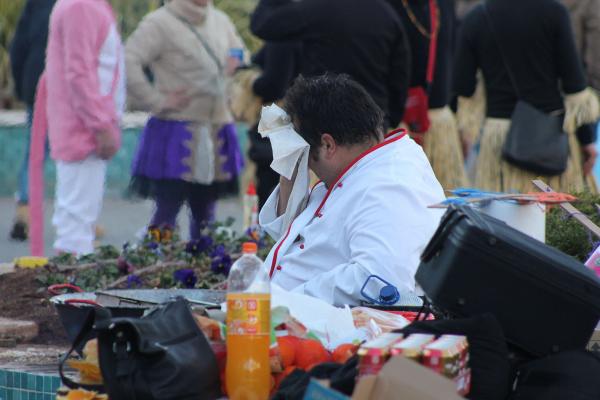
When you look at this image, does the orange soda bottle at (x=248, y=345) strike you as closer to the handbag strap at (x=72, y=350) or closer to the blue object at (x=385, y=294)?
the handbag strap at (x=72, y=350)

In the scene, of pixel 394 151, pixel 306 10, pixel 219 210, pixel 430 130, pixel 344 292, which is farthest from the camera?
pixel 219 210

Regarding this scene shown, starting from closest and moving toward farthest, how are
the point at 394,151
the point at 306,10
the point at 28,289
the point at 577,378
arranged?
1. the point at 577,378
2. the point at 394,151
3. the point at 28,289
4. the point at 306,10

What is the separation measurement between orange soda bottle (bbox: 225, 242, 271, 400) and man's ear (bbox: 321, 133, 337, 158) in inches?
45.6

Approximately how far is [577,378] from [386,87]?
15.0ft

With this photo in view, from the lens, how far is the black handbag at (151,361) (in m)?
3.57

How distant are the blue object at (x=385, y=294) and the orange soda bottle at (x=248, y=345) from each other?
770 millimetres

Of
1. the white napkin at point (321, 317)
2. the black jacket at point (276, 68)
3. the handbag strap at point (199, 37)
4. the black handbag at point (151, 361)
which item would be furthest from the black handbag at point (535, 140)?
the black handbag at point (151, 361)

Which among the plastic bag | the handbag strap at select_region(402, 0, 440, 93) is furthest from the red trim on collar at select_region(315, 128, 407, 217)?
the handbag strap at select_region(402, 0, 440, 93)

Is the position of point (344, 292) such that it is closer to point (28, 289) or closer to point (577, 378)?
point (577, 378)

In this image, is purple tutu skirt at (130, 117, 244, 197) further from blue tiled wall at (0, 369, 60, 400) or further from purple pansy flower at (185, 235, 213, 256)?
blue tiled wall at (0, 369, 60, 400)

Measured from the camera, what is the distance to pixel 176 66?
9031 millimetres

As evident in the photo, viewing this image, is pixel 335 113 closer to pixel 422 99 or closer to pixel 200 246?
pixel 200 246

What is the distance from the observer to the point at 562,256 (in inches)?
148

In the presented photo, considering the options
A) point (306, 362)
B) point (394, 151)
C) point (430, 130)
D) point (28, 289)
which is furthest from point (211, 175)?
point (306, 362)
